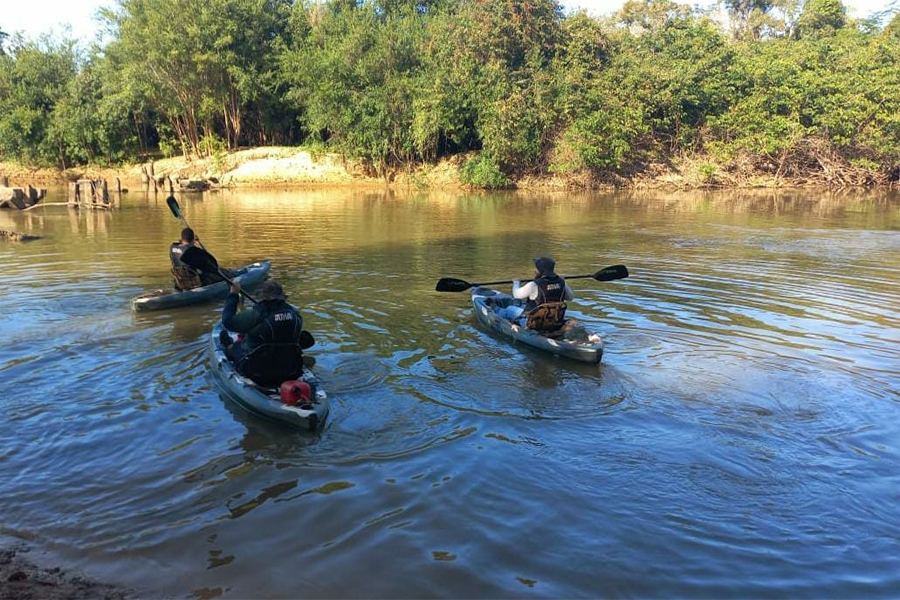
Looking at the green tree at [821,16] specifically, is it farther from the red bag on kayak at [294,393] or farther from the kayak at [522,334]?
the red bag on kayak at [294,393]

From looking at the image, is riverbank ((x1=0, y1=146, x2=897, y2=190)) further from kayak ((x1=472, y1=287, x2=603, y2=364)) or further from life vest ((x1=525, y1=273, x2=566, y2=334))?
life vest ((x1=525, y1=273, x2=566, y2=334))

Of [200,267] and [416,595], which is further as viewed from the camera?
[200,267]

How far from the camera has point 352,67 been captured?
37531 mm

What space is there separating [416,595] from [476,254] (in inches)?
495

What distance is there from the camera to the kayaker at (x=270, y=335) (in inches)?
249

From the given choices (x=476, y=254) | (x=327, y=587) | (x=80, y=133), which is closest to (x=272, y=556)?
(x=327, y=587)

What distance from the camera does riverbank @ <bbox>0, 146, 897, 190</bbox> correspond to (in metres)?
36.7

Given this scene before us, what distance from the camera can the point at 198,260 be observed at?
7.98 metres

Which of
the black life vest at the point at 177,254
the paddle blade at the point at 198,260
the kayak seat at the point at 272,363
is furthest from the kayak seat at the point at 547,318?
the black life vest at the point at 177,254

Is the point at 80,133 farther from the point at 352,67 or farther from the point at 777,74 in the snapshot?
the point at 777,74

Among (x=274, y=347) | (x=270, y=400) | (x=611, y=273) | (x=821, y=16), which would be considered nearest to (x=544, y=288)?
(x=611, y=273)

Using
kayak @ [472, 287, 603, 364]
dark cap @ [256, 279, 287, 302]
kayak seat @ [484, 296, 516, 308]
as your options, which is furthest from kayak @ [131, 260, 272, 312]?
kayak seat @ [484, 296, 516, 308]

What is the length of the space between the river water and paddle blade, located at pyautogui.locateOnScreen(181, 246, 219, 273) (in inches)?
45.6

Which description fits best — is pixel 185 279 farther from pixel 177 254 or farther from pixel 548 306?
pixel 548 306
